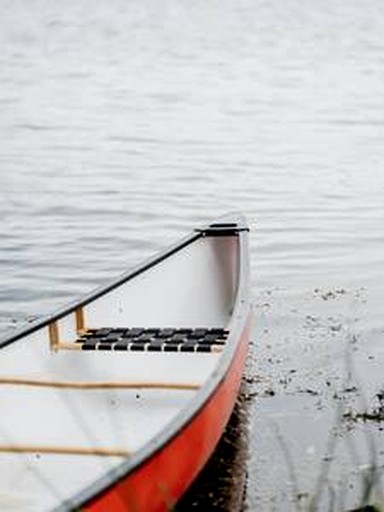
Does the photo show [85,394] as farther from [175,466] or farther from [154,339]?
[175,466]

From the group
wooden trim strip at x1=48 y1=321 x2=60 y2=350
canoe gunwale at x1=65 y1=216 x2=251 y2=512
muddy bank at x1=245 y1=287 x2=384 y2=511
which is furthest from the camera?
wooden trim strip at x1=48 y1=321 x2=60 y2=350

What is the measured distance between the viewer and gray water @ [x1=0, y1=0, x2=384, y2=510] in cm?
1004

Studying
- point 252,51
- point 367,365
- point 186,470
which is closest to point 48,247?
point 367,365

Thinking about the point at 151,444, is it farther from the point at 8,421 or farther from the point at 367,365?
the point at 367,365

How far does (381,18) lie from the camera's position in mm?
57969

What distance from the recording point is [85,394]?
827 centimetres

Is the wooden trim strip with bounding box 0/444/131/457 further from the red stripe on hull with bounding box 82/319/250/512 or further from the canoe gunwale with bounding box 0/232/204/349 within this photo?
the canoe gunwale with bounding box 0/232/204/349

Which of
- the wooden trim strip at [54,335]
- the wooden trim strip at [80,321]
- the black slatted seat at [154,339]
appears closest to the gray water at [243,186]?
the black slatted seat at [154,339]

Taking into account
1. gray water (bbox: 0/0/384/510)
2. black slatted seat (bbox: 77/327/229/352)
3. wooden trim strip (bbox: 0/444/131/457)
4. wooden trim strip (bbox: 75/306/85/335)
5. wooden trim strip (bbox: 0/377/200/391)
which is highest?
gray water (bbox: 0/0/384/510)

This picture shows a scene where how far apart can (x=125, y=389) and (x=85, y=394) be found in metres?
0.29

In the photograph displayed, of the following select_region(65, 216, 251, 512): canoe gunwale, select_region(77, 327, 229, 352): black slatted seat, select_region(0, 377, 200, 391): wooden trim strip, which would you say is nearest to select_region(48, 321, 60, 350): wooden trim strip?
select_region(77, 327, 229, 352): black slatted seat

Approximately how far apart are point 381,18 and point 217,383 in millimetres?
52482

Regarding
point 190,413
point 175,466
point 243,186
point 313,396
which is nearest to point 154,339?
point 313,396

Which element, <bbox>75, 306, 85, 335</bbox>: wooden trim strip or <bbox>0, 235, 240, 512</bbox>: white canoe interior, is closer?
<bbox>0, 235, 240, 512</bbox>: white canoe interior
